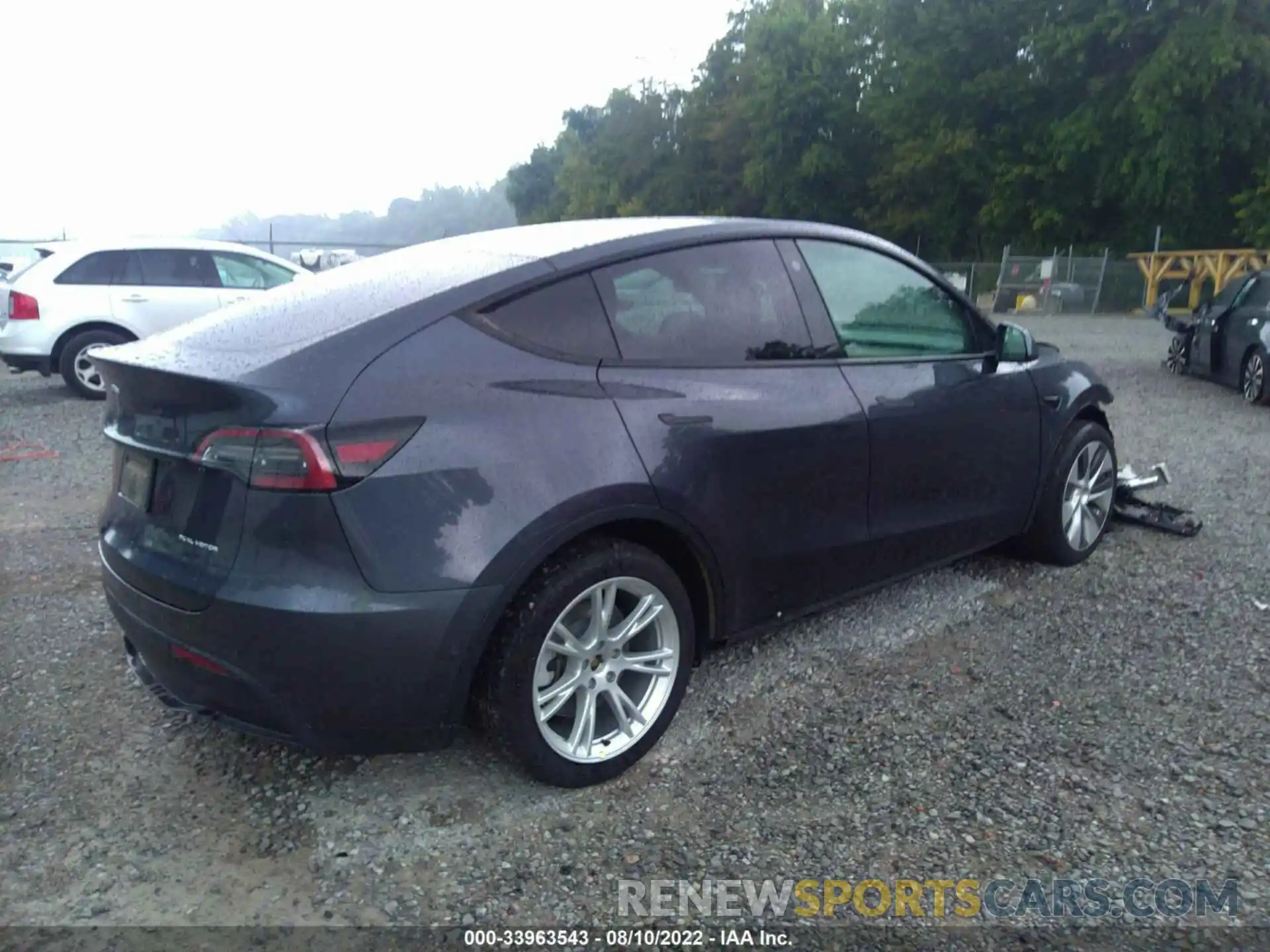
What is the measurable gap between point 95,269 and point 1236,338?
12.0 metres

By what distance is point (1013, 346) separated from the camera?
4.46m

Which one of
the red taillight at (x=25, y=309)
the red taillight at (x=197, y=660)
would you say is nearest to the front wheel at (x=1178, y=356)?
the red taillight at (x=197, y=660)

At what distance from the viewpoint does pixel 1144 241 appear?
3572 centimetres

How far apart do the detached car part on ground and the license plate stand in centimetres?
1018

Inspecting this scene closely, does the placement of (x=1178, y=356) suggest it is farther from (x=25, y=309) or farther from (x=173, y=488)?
(x=25, y=309)

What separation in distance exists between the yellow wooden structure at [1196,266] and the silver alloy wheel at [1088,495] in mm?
21491

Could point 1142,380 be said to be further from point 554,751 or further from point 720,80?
point 720,80

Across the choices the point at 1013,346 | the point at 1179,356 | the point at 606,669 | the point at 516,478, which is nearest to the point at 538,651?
the point at 606,669

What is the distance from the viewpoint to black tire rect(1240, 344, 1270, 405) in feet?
33.1

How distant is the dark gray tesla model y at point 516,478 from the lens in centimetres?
270

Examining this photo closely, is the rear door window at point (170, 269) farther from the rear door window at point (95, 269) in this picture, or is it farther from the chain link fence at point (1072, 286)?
the chain link fence at point (1072, 286)

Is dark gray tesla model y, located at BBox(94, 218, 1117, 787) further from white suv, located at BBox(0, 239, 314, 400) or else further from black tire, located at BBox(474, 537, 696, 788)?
white suv, located at BBox(0, 239, 314, 400)

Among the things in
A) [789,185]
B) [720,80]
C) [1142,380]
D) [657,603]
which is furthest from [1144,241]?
[657,603]

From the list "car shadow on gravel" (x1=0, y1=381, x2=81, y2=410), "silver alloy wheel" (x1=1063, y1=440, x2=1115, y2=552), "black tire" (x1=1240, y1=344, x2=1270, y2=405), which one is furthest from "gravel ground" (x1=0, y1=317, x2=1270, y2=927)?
"car shadow on gravel" (x1=0, y1=381, x2=81, y2=410)
